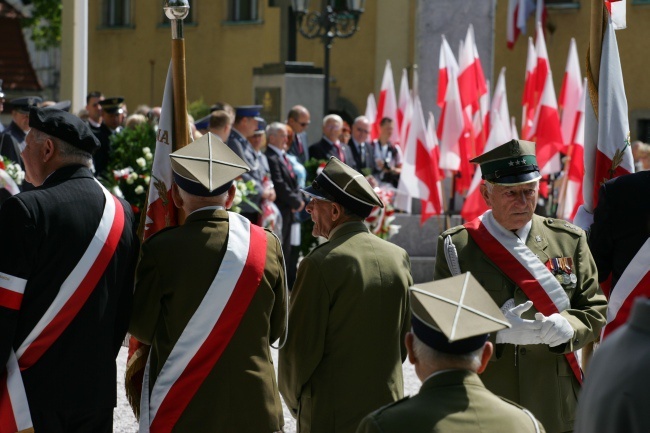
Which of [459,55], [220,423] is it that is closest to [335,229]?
[220,423]

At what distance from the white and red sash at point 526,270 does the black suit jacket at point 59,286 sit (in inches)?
55.7

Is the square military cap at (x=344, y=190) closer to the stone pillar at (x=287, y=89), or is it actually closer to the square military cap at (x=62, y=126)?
the square military cap at (x=62, y=126)

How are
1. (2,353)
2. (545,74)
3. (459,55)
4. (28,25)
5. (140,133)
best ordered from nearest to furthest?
1. (2,353)
2. (140,133)
3. (459,55)
4. (545,74)
5. (28,25)

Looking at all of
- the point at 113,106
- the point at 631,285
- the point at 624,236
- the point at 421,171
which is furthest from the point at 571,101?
the point at 631,285

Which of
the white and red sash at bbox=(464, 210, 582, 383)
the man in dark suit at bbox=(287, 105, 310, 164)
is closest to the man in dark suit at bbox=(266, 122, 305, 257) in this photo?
the man in dark suit at bbox=(287, 105, 310, 164)

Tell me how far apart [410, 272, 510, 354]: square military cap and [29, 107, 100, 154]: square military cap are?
187cm

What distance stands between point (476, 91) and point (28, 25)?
21847 millimetres

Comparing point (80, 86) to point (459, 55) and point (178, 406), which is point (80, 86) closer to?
point (459, 55)

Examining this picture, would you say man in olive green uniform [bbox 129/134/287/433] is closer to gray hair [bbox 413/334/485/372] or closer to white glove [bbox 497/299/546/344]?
white glove [bbox 497/299/546/344]

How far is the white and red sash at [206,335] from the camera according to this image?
436 centimetres

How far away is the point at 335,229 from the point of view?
4855 mm

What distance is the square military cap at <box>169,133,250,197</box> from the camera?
448 centimetres

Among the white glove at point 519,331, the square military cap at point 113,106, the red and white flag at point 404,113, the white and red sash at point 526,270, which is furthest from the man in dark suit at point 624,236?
the red and white flag at point 404,113

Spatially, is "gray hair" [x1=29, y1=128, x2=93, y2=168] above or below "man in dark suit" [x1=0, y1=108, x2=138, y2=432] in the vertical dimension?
above
